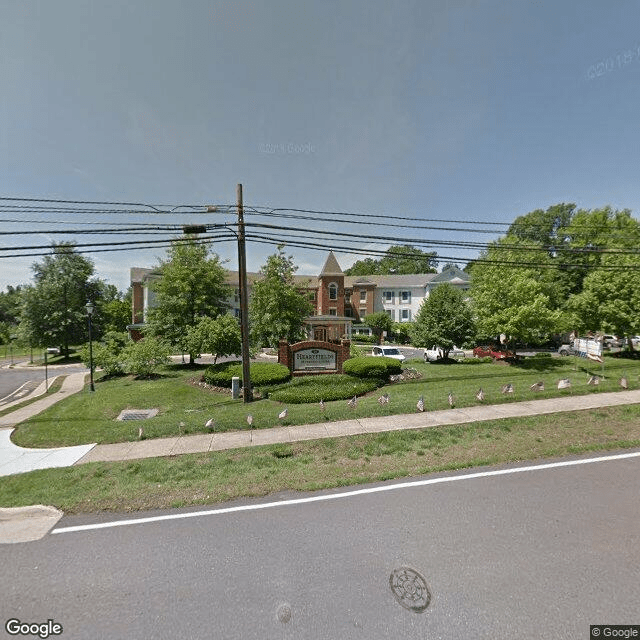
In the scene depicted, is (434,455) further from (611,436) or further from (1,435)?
(1,435)

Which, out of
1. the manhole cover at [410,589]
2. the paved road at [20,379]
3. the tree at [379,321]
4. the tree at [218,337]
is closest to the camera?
the manhole cover at [410,589]

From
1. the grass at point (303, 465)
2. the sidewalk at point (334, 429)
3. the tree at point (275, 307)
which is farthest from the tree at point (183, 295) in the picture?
the grass at point (303, 465)

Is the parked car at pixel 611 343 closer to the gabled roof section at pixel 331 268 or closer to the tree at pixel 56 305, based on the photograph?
the gabled roof section at pixel 331 268

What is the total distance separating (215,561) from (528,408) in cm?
979

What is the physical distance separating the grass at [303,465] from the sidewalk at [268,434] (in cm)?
46

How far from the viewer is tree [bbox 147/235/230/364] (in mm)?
20406

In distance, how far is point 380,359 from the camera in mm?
15367

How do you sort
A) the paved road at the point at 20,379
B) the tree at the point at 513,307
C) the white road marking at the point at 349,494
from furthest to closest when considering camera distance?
the paved road at the point at 20,379 < the tree at the point at 513,307 < the white road marking at the point at 349,494

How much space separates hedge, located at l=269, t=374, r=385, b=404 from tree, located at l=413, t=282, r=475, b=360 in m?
9.95

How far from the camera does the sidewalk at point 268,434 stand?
7461 mm

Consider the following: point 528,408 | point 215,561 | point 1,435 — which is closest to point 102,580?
point 215,561

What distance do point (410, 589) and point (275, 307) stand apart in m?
19.4

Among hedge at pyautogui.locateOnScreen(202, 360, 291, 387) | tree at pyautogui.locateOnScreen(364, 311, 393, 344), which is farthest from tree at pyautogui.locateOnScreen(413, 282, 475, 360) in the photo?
tree at pyautogui.locateOnScreen(364, 311, 393, 344)

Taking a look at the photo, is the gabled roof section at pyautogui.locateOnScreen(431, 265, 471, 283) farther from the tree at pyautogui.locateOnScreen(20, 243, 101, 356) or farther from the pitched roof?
the tree at pyautogui.locateOnScreen(20, 243, 101, 356)
